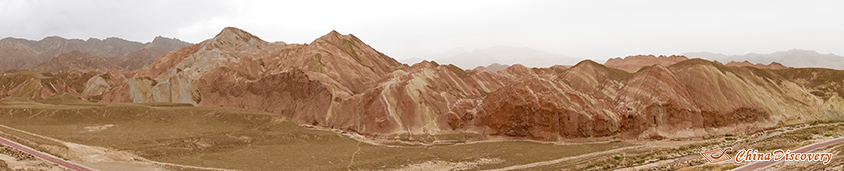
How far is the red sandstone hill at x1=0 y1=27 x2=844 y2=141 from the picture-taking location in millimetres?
68938

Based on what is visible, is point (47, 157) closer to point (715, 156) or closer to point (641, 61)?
point (715, 156)

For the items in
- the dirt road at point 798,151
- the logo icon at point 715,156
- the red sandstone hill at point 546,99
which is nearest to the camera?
the dirt road at point 798,151

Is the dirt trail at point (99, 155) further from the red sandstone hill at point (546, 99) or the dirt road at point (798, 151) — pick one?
the dirt road at point (798, 151)

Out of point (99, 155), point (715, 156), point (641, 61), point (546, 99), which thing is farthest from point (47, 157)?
point (641, 61)

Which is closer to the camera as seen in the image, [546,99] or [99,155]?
[99,155]

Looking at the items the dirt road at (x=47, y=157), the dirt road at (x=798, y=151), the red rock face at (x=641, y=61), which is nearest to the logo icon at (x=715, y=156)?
the dirt road at (x=798, y=151)

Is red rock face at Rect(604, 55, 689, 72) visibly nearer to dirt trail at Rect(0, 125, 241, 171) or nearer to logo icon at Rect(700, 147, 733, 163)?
logo icon at Rect(700, 147, 733, 163)

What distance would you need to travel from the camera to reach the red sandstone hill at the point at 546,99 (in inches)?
2714

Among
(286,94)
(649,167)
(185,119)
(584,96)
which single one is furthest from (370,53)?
(649,167)

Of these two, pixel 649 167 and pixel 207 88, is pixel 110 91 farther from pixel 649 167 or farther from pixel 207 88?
pixel 649 167

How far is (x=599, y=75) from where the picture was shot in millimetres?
86812

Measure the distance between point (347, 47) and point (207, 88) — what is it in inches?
1601

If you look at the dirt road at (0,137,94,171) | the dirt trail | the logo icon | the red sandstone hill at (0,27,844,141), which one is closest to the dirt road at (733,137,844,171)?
→ the logo icon

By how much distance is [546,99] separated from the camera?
70.8 m
